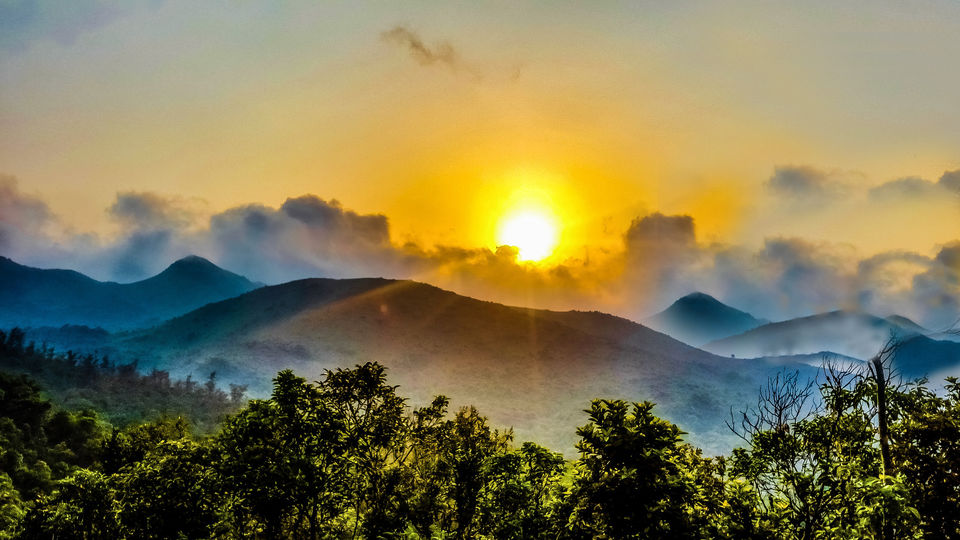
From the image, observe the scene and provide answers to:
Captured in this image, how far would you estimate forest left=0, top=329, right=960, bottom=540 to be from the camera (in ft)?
52.1

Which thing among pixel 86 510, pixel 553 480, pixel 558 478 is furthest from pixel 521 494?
pixel 86 510

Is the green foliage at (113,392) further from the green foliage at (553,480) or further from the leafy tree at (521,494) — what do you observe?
the leafy tree at (521,494)

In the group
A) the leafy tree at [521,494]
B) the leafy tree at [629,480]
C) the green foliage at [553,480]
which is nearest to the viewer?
the leafy tree at [629,480]

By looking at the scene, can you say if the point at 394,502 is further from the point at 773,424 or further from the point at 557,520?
the point at 773,424

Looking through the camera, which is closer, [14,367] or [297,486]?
[297,486]

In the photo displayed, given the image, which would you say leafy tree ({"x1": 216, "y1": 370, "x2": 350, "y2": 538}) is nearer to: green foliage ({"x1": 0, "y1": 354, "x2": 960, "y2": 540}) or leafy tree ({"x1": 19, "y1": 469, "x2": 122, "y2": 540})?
green foliage ({"x1": 0, "y1": 354, "x2": 960, "y2": 540})

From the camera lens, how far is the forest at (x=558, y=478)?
1589 cm

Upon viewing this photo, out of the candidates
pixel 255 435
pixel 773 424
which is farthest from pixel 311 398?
pixel 773 424

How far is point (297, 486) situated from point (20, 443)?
275 ft

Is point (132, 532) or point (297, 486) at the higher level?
point (297, 486)

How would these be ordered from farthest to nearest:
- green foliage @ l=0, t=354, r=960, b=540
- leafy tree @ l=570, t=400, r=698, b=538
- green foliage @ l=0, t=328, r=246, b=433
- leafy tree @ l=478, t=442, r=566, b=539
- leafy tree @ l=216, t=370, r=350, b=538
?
green foliage @ l=0, t=328, r=246, b=433 → leafy tree @ l=478, t=442, r=566, b=539 → leafy tree @ l=216, t=370, r=350, b=538 → green foliage @ l=0, t=354, r=960, b=540 → leafy tree @ l=570, t=400, r=698, b=538

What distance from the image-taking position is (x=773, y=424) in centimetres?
2014

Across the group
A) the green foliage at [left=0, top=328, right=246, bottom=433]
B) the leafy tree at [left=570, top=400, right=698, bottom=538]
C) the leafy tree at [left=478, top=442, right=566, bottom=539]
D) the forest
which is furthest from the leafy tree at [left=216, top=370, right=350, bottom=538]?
the green foliage at [left=0, top=328, right=246, bottom=433]

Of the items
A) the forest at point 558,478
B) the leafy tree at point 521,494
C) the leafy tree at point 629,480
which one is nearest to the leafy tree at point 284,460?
the forest at point 558,478
